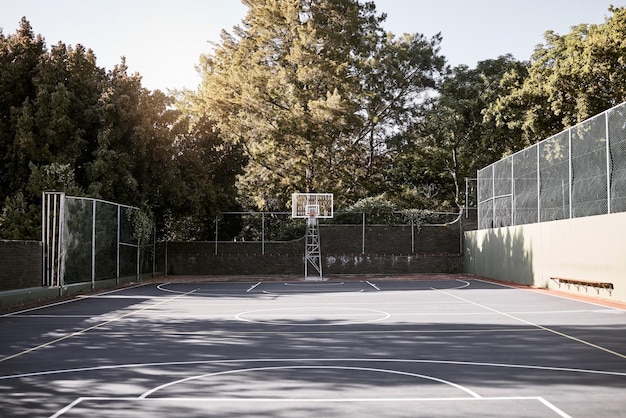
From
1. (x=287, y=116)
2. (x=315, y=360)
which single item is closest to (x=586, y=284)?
(x=315, y=360)

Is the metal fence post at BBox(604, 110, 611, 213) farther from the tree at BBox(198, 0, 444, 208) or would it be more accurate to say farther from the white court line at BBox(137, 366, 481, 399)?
the tree at BBox(198, 0, 444, 208)

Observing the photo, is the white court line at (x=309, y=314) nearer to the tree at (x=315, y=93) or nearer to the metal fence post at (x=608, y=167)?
the metal fence post at (x=608, y=167)

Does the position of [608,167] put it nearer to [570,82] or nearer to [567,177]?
[567,177]

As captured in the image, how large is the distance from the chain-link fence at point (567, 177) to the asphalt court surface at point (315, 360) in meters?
3.61

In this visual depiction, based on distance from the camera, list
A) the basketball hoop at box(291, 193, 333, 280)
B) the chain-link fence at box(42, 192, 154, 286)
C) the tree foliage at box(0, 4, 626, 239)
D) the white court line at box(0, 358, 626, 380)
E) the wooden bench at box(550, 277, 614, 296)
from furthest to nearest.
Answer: the basketball hoop at box(291, 193, 333, 280)
the tree foliage at box(0, 4, 626, 239)
the chain-link fence at box(42, 192, 154, 286)
the wooden bench at box(550, 277, 614, 296)
the white court line at box(0, 358, 626, 380)

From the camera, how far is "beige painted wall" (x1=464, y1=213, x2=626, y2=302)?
703 inches

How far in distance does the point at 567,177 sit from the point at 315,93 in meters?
20.5

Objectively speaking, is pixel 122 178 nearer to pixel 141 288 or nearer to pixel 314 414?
pixel 141 288

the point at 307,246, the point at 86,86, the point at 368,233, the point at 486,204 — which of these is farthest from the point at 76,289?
the point at 486,204

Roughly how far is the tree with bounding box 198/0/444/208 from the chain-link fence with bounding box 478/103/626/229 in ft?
40.4

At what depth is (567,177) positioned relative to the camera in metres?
21.0

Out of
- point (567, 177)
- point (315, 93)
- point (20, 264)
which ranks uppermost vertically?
point (315, 93)

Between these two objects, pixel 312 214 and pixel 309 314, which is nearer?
pixel 309 314

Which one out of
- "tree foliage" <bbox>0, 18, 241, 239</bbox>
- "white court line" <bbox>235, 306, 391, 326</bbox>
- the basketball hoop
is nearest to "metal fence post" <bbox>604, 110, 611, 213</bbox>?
"white court line" <bbox>235, 306, 391, 326</bbox>
